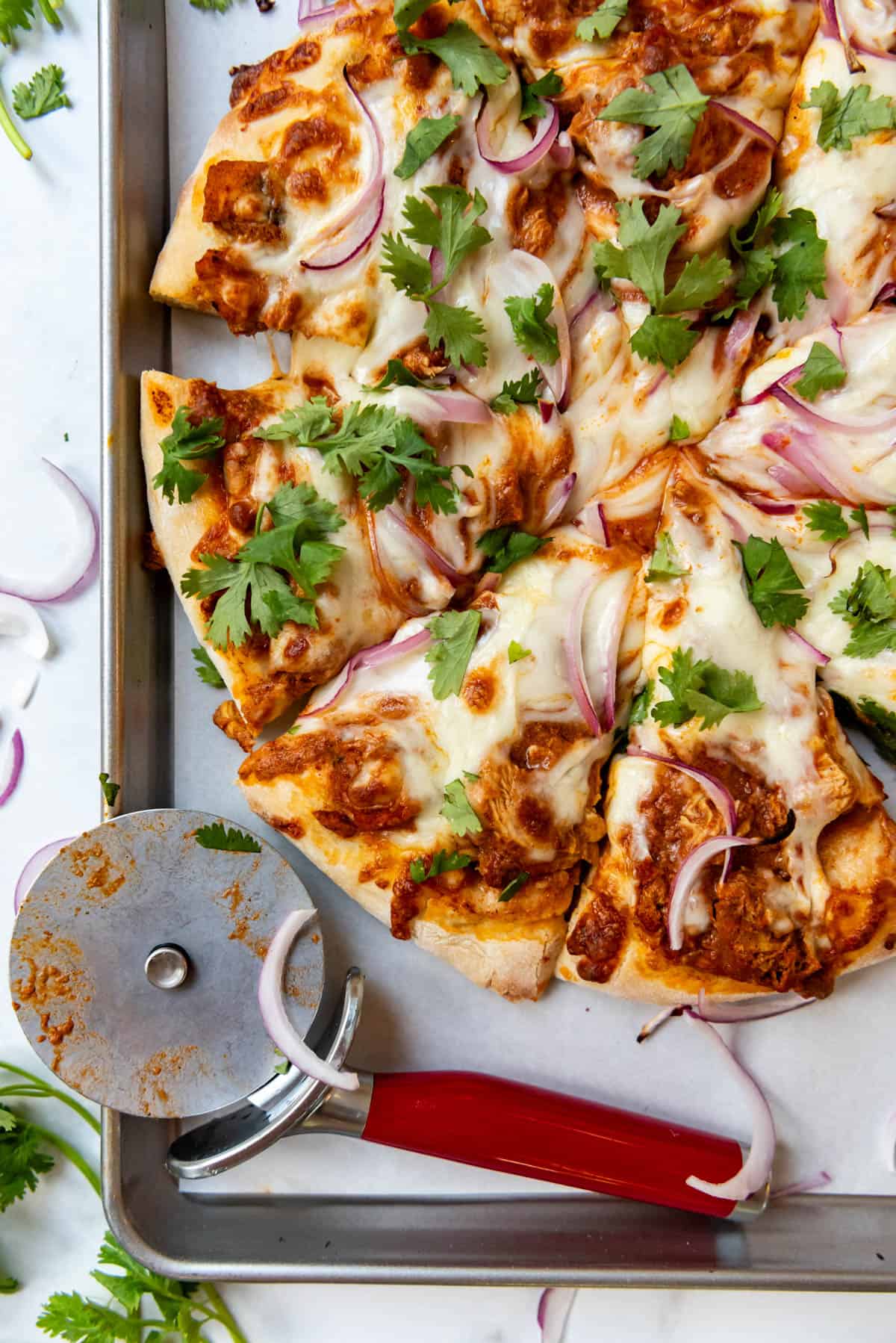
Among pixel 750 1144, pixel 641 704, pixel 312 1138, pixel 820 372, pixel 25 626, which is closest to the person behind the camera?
pixel 820 372

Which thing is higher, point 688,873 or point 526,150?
point 526,150

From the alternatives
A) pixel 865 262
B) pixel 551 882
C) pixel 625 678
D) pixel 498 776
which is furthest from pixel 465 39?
pixel 551 882

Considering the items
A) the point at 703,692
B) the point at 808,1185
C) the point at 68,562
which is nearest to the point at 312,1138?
the point at 808,1185

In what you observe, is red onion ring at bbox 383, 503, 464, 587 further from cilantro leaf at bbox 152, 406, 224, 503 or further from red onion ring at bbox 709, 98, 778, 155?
red onion ring at bbox 709, 98, 778, 155

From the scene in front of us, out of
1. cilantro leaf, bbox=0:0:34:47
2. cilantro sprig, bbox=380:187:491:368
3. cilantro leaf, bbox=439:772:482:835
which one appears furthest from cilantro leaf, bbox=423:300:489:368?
cilantro leaf, bbox=0:0:34:47

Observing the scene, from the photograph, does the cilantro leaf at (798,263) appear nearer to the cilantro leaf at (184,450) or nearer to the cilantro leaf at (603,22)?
the cilantro leaf at (603,22)

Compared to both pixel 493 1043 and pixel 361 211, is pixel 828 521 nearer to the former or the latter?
pixel 361 211

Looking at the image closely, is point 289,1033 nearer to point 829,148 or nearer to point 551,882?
point 551,882
